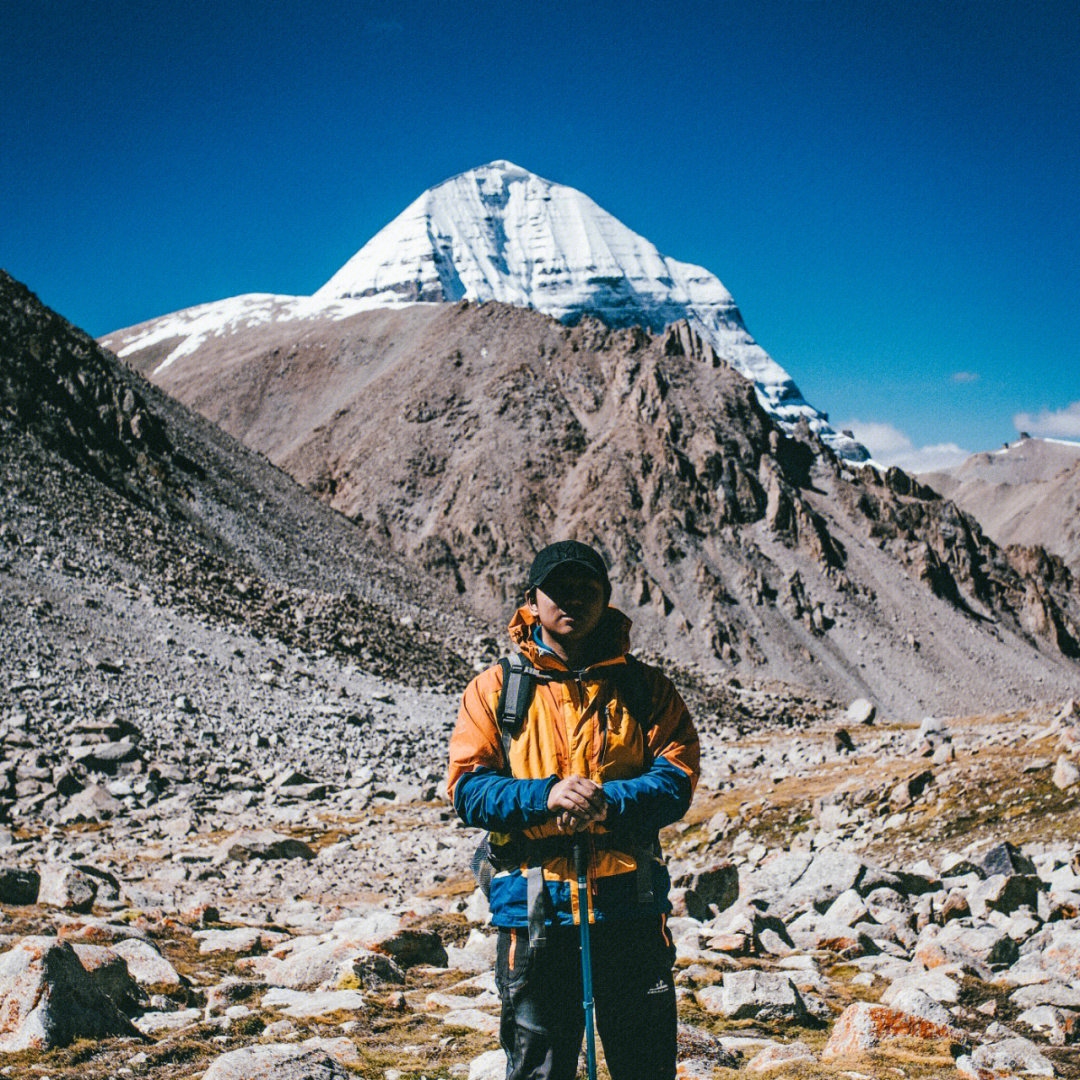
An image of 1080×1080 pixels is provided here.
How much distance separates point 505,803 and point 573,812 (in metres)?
0.32

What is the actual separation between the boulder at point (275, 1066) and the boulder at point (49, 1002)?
4.17ft

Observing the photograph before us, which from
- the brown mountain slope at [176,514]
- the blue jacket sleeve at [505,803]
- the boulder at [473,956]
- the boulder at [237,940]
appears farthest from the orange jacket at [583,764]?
the brown mountain slope at [176,514]

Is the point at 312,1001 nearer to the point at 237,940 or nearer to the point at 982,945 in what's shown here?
the point at 237,940

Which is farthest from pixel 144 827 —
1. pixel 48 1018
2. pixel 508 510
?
pixel 508 510

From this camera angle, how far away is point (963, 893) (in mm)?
9250

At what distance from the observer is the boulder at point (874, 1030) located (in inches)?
220

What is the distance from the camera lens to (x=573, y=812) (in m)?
3.82

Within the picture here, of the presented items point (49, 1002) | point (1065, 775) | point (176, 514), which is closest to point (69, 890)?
point (49, 1002)

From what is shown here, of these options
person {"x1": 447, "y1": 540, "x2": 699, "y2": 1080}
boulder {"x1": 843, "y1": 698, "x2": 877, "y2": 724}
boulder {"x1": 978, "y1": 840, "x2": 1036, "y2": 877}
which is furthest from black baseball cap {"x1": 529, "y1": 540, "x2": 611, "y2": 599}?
boulder {"x1": 843, "y1": 698, "x2": 877, "y2": 724}

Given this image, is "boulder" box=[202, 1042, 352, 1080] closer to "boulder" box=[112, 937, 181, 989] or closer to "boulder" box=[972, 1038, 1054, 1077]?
"boulder" box=[112, 937, 181, 989]

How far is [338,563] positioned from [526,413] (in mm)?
37779

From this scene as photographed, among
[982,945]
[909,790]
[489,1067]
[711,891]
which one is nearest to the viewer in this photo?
[489,1067]

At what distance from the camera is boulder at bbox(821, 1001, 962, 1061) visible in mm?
5594

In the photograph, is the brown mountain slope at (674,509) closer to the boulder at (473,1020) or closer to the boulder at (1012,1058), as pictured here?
the boulder at (473,1020)
